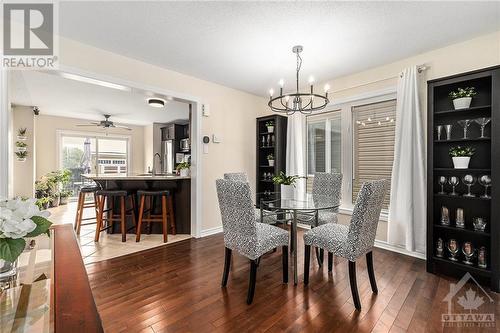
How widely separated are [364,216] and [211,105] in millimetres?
2995

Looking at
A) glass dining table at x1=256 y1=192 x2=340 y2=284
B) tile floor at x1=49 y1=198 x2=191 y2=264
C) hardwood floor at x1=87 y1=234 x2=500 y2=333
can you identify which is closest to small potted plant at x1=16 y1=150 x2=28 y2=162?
tile floor at x1=49 y1=198 x2=191 y2=264

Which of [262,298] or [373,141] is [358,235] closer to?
[262,298]

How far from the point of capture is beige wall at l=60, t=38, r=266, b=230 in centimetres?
271

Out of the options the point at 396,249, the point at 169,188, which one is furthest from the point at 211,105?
the point at 396,249

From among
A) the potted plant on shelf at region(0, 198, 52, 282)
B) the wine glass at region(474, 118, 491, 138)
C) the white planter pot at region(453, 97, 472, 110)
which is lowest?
the potted plant on shelf at region(0, 198, 52, 282)

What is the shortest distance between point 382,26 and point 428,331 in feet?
8.73

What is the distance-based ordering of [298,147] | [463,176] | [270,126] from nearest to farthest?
1. [463,176]
2. [298,147]
3. [270,126]

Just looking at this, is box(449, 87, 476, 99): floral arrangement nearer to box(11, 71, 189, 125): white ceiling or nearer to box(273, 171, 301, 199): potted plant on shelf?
box(273, 171, 301, 199): potted plant on shelf

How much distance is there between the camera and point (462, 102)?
2.38m

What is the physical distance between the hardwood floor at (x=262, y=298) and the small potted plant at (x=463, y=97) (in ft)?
5.95

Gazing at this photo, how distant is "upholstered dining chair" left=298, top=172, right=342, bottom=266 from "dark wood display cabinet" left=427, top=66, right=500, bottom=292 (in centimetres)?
98

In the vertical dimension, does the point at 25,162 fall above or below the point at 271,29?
below

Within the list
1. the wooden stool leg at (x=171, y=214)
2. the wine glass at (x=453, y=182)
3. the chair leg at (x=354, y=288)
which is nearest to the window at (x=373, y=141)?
the wine glass at (x=453, y=182)

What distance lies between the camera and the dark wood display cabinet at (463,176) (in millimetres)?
2160
